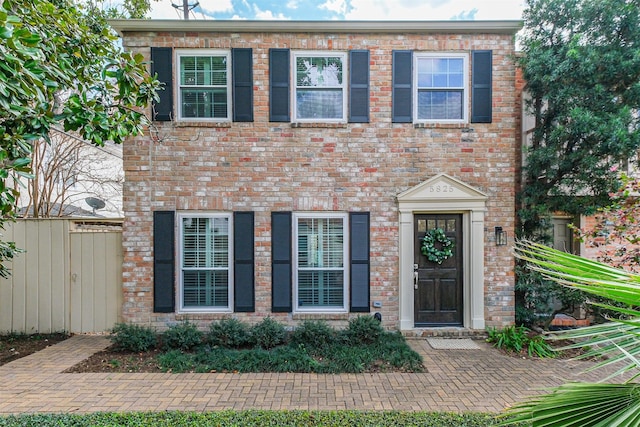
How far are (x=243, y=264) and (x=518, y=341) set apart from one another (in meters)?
4.77

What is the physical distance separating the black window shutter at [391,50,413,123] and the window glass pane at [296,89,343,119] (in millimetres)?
977

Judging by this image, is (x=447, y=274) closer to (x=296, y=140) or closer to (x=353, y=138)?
(x=353, y=138)

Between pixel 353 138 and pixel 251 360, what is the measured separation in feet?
13.1

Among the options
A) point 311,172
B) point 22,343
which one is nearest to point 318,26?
point 311,172

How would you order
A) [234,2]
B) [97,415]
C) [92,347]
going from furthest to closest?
[234,2] < [92,347] < [97,415]

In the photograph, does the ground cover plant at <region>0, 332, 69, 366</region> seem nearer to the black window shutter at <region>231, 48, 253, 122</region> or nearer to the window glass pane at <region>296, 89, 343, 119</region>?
the black window shutter at <region>231, 48, 253, 122</region>

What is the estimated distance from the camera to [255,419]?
10.3ft

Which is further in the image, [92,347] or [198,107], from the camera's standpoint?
[198,107]

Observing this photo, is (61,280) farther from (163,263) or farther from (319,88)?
(319,88)

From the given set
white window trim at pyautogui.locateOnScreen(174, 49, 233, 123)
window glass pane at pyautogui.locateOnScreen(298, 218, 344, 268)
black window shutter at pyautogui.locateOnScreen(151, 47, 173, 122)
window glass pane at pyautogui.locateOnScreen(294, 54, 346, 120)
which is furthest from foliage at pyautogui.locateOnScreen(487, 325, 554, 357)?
black window shutter at pyautogui.locateOnScreen(151, 47, 173, 122)

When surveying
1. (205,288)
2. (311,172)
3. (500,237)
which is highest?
(311,172)

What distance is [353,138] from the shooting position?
5.96 meters

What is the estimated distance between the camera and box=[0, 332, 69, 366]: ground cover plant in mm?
5152

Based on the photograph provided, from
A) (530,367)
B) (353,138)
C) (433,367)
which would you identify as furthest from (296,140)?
(530,367)
